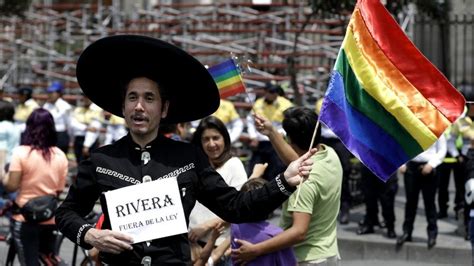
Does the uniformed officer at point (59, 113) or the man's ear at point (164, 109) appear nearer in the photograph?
the man's ear at point (164, 109)

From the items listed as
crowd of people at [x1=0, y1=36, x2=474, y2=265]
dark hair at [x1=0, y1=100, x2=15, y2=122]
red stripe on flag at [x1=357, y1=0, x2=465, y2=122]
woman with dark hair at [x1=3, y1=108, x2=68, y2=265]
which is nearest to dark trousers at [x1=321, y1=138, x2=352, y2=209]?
dark hair at [x1=0, y1=100, x2=15, y2=122]

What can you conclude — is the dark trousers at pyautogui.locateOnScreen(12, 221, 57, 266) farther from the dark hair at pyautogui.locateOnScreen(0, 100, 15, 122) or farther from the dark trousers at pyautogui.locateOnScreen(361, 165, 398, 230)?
the dark trousers at pyautogui.locateOnScreen(361, 165, 398, 230)

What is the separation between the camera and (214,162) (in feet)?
25.8

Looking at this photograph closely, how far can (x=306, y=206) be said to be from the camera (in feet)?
21.8

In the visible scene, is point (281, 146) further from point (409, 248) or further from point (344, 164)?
point (344, 164)

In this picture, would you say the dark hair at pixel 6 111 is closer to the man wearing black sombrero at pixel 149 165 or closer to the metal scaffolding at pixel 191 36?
the man wearing black sombrero at pixel 149 165

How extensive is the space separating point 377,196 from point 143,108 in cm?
879

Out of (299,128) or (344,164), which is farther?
(344,164)

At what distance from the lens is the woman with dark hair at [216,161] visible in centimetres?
766

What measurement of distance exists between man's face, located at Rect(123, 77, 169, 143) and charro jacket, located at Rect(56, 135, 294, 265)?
0.07m

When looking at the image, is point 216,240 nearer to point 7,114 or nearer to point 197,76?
point 197,76

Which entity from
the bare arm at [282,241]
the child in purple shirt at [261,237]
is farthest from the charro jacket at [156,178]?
the child in purple shirt at [261,237]

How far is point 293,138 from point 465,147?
803cm

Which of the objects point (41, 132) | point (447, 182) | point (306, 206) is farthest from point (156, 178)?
point (447, 182)
